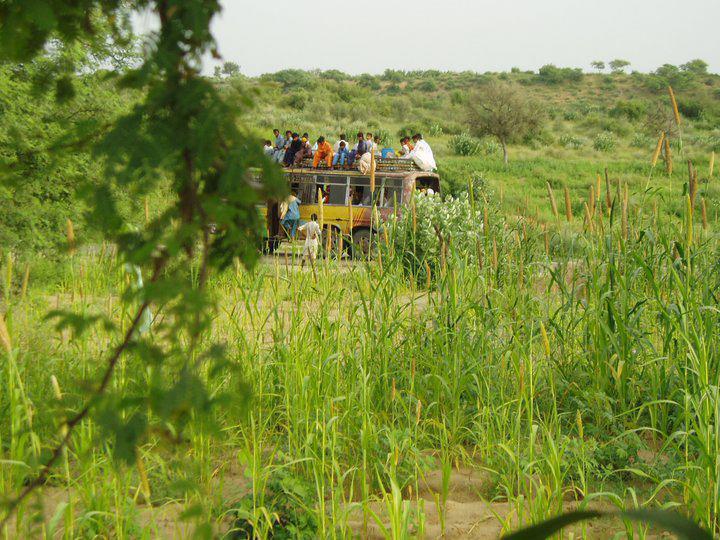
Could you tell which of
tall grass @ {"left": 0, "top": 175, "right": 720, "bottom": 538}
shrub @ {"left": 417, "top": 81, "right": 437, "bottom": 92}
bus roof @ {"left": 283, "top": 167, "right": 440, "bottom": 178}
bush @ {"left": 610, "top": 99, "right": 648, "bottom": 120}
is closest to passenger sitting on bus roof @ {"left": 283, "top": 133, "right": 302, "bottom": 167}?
bus roof @ {"left": 283, "top": 167, "right": 440, "bottom": 178}

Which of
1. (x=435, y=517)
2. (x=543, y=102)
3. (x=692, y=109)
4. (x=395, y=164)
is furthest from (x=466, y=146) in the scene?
(x=435, y=517)

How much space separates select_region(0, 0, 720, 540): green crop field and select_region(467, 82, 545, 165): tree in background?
90.0ft

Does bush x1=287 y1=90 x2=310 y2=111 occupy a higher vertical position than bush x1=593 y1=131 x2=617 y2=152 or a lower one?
higher

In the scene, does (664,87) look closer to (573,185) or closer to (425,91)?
(425,91)

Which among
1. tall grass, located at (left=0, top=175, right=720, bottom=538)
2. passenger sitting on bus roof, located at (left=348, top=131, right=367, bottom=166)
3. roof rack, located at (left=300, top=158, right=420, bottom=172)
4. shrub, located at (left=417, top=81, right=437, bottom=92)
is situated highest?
shrub, located at (left=417, top=81, right=437, bottom=92)

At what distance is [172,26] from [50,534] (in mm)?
1414

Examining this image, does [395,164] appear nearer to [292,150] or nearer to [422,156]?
[422,156]

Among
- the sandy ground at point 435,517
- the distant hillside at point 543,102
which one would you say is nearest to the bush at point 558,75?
the distant hillside at point 543,102

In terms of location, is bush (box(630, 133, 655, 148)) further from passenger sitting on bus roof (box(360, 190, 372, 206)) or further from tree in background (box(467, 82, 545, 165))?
passenger sitting on bus roof (box(360, 190, 372, 206))

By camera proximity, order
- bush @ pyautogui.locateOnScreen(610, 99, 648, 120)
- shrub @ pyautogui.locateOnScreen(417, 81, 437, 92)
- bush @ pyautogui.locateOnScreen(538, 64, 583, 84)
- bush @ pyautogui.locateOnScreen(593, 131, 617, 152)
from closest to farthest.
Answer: bush @ pyautogui.locateOnScreen(593, 131, 617, 152) < bush @ pyautogui.locateOnScreen(610, 99, 648, 120) < shrub @ pyautogui.locateOnScreen(417, 81, 437, 92) < bush @ pyautogui.locateOnScreen(538, 64, 583, 84)

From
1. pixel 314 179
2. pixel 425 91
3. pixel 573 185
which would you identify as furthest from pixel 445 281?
pixel 425 91

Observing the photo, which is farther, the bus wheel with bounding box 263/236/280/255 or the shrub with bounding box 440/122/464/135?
the shrub with bounding box 440/122/464/135

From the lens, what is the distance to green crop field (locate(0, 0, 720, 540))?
1134 millimetres

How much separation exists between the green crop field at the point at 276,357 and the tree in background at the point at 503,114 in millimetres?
27440
